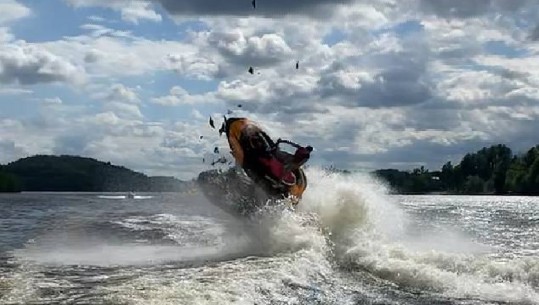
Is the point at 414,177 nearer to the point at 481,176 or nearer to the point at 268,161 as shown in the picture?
the point at 481,176

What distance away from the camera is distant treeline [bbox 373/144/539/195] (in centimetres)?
13126

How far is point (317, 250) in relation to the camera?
19.7m

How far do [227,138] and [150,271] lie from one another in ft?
38.4

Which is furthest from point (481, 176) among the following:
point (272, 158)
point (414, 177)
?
point (272, 158)

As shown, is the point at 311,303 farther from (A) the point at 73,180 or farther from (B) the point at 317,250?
(A) the point at 73,180

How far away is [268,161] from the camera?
84.1 feet

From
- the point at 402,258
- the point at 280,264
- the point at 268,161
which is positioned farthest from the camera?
the point at 268,161

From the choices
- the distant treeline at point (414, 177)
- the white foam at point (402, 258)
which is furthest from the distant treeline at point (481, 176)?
the white foam at point (402, 258)

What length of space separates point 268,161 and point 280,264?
361 inches

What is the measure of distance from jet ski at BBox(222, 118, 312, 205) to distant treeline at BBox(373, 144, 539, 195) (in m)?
106

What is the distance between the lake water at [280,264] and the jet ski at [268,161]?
1180 mm

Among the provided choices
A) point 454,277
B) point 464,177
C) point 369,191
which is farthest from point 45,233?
point 464,177

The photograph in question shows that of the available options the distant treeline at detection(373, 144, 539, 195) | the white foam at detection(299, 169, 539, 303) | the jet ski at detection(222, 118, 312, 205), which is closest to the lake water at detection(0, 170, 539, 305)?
the white foam at detection(299, 169, 539, 303)

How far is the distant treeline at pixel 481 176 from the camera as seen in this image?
13126 cm
